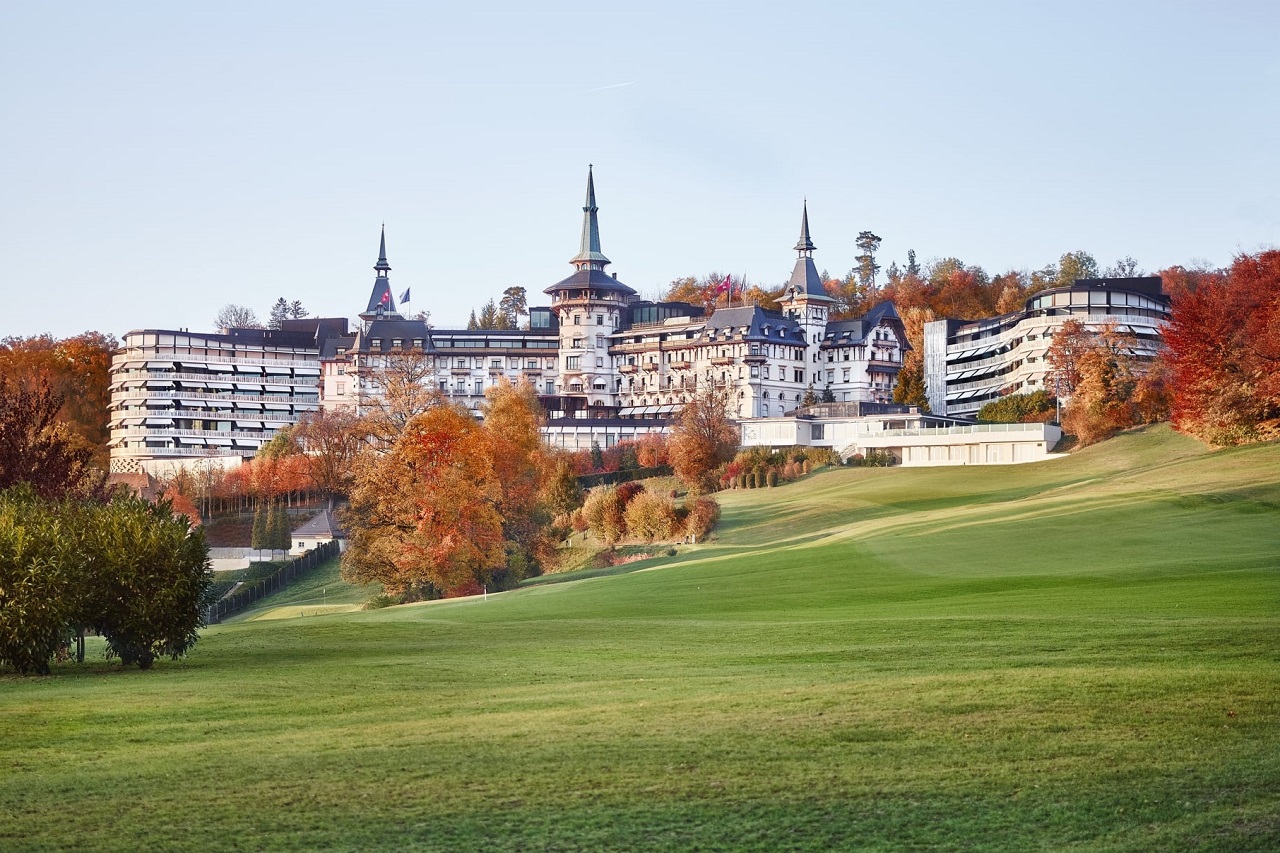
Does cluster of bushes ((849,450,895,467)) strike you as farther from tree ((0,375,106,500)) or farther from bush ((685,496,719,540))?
tree ((0,375,106,500))

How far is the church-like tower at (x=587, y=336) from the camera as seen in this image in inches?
6368

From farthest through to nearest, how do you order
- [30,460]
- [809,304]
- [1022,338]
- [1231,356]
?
[809,304], [1022,338], [1231,356], [30,460]

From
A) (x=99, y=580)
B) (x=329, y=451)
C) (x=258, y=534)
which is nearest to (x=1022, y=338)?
(x=329, y=451)

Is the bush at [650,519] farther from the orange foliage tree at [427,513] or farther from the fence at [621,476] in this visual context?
the fence at [621,476]

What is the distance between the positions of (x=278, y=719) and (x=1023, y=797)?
30.7ft

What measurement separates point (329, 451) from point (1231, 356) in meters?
75.2

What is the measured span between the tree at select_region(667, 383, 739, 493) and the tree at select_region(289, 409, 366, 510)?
2567cm

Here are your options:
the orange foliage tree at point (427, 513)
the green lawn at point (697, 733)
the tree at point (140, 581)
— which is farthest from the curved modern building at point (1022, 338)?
the tree at point (140, 581)

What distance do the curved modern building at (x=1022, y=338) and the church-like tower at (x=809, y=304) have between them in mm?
12849

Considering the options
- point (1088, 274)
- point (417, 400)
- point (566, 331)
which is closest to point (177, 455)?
point (566, 331)

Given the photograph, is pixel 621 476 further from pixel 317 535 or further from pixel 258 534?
pixel 258 534

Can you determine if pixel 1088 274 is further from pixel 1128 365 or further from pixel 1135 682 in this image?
pixel 1135 682

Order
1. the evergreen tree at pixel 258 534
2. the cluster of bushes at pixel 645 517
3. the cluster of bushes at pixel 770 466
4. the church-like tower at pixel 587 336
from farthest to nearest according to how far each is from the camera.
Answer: the church-like tower at pixel 587 336 < the cluster of bushes at pixel 770 466 < the evergreen tree at pixel 258 534 < the cluster of bushes at pixel 645 517

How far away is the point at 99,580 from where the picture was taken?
23484 mm
